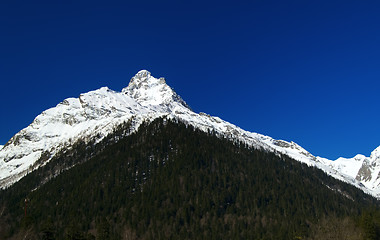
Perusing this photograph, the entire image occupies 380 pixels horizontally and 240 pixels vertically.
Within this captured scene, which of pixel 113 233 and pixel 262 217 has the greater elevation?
pixel 262 217

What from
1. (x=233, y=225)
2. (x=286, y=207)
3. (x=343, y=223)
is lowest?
(x=343, y=223)

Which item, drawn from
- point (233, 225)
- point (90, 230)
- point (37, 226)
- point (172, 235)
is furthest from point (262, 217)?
point (37, 226)

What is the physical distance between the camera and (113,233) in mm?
165750

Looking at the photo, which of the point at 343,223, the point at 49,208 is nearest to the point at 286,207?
the point at 343,223

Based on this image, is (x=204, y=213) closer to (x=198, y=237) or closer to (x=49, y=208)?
(x=198, y=237)

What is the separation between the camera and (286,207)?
636ft

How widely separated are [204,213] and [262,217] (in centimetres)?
2887

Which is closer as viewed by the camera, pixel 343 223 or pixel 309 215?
pixel 343 223

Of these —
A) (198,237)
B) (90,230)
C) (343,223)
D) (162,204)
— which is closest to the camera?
(343,223)

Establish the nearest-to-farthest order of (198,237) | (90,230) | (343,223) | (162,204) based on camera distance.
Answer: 1. (343,223)
2. (198,237)
3. (90,230)
4. (162,204)

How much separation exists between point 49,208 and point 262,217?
110157 millimetres

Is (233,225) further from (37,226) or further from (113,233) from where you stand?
(37,226)

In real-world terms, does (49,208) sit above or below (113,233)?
above

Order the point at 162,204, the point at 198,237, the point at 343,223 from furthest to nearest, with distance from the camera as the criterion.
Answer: the point at 162,204, the point at 198,237, the point at 343,223
